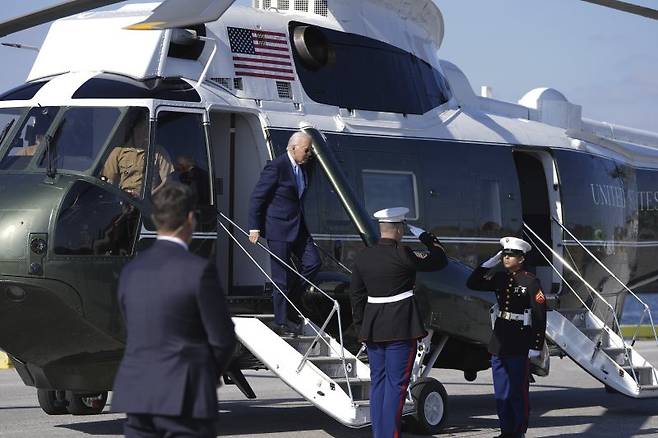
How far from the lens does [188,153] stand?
31.6 ft

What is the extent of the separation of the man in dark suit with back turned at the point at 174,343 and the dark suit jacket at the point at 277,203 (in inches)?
187

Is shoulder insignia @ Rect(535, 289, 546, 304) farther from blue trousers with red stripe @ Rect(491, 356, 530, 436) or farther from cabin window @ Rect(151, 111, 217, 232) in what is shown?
cabin window @ Rect(151, 111, 217, 232)

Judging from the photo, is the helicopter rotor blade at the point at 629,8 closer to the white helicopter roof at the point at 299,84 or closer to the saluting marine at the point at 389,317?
the white helicopter roof at the point at 299,84

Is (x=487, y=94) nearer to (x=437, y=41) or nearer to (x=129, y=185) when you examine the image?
(x=437, y=41)

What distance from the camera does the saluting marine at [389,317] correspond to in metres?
8.22

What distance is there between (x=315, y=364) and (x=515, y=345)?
62.2 inches

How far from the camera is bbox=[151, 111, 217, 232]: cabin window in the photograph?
9523mm

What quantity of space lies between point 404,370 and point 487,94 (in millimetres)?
8527

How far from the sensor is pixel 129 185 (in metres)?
9.27

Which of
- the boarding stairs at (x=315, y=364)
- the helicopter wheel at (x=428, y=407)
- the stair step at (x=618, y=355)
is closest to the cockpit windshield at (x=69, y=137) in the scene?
the boarding stairs at (x=315, y=364)

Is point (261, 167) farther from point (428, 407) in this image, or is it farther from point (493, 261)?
point (428, 407)

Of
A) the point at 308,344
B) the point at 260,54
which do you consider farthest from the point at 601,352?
the point at 260,54

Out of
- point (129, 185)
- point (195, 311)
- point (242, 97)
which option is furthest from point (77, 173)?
point (195, 311)

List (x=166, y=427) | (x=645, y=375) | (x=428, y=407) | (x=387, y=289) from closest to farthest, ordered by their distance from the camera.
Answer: (x=166, y=427) < (x=387, y=289) < (x=428, y=407) < (x=645, y=375)
